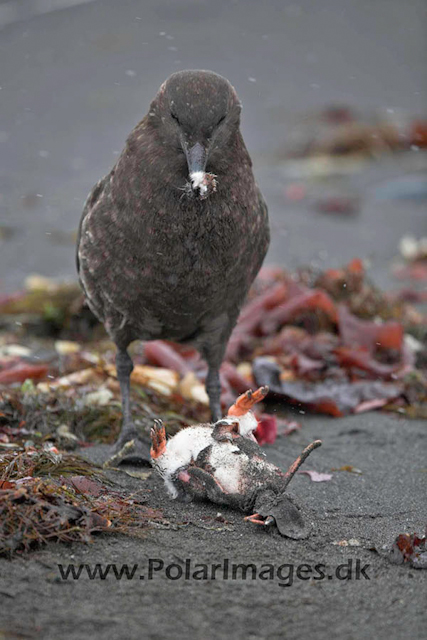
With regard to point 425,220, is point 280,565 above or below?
above

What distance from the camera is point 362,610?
8.67 ft

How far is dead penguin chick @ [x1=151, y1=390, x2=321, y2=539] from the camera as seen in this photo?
3248 mm

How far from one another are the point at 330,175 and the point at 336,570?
9.63 metres

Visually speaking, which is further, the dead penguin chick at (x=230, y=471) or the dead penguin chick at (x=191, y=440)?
the dead penguin chick at (x=191, y=440)

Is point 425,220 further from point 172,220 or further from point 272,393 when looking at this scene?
point 172,220

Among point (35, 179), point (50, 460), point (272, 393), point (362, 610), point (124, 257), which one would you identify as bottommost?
point (35, 179)

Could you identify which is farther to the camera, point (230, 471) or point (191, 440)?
point (191, 440)

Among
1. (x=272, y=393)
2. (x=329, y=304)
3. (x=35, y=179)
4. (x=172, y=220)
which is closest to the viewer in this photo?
(x=172, y=220)

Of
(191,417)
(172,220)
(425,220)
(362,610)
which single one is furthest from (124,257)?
(425,220)

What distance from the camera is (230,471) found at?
3.32 meters

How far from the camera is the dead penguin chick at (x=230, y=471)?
10.7ft

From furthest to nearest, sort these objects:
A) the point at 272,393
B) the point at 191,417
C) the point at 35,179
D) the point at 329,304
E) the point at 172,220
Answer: the point at 35,179, the point at 329,304, the point at 272,393, the point at 191,417, the point at 172,220

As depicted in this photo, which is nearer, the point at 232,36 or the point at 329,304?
the point at 329,304

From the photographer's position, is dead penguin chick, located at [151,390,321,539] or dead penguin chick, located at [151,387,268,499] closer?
dead penguin chick, located at [151,390,321,539]
